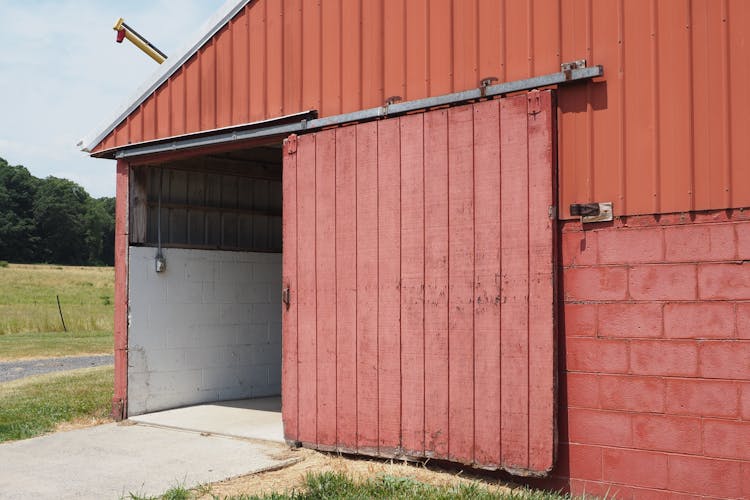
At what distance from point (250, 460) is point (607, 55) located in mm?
4288

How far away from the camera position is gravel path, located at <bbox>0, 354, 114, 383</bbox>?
621 inches

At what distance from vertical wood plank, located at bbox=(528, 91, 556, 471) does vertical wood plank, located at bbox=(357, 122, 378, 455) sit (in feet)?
4.82

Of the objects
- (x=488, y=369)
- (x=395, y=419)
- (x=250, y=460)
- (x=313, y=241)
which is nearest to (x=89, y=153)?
(x=313, y=241)

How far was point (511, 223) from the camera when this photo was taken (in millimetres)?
6051

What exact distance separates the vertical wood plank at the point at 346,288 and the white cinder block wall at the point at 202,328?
3.32 metres

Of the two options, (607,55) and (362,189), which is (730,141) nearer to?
(607,55)

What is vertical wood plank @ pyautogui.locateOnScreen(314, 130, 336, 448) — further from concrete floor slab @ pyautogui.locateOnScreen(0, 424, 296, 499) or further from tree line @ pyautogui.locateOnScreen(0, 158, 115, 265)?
tree line @ pyautogui.locateOnScreen(0, 158, 115, 265)

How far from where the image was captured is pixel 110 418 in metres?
9.31

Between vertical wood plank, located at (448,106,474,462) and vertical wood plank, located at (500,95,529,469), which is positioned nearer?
vertical wood plank, located at (500,95,529,469)

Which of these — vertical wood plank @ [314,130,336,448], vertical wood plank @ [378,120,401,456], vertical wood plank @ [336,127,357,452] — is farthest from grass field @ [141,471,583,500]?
vertical wood plank @ [314,130,336,448]

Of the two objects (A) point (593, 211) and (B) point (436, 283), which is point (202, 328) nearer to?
(B) point (436, 283)

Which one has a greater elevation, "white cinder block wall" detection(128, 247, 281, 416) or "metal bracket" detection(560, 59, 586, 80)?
"metal bracket" detection(560, 59, 586, 80)

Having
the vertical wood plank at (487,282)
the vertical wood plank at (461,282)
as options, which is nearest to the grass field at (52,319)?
the vertical wood plank at (461,282)

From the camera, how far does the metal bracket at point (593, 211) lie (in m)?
5.67
